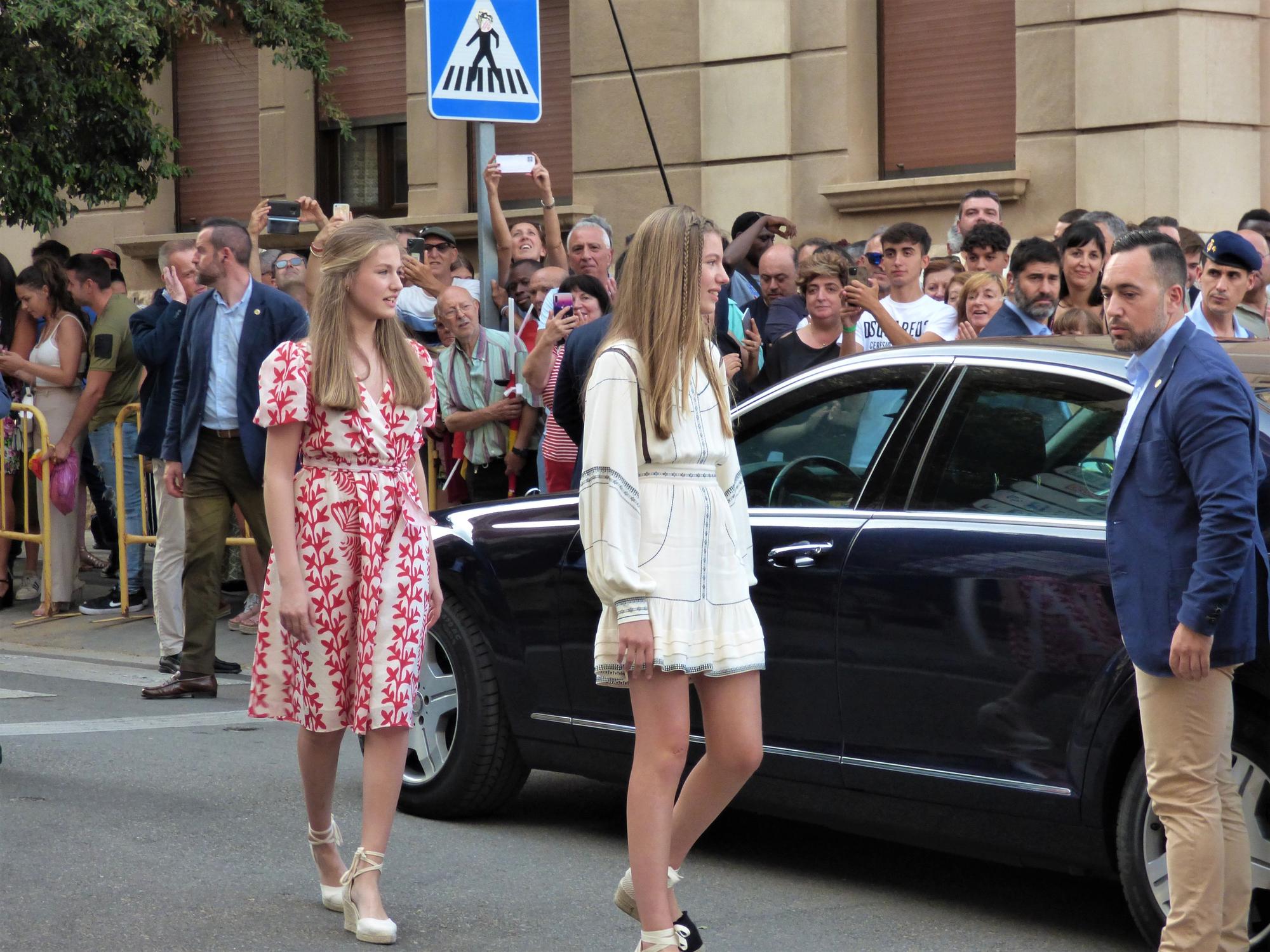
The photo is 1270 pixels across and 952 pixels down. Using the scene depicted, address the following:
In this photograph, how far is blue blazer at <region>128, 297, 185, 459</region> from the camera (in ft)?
30.2

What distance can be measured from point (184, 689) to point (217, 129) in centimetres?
989

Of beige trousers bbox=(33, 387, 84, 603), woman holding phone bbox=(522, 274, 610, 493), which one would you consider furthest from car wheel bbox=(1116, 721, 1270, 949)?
beige trousers bbox=(33, 387, 84, 603)

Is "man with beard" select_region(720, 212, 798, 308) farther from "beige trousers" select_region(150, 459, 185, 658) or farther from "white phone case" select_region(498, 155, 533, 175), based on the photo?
"beige trousers" select_region(150, 459, 185, 658)

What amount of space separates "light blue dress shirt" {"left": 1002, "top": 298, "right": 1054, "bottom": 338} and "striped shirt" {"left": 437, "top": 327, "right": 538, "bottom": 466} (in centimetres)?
289

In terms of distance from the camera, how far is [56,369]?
37.6 feet

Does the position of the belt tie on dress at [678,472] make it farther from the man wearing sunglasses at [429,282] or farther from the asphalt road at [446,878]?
the man wearing sunglasses at [429,282]

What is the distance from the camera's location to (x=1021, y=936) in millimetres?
4969

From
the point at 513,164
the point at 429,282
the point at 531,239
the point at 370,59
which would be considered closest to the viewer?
the point at 513,164

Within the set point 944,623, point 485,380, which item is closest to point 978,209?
point 485,380

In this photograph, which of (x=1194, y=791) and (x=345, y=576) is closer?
(x=1194, y=791)

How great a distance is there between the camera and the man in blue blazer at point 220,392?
8.39m

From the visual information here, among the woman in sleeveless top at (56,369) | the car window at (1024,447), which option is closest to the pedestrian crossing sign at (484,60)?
the woman in sleeveless top at (56,369)

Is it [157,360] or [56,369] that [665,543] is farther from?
[56,369]

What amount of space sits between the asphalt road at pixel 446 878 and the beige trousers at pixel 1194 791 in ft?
2.32
